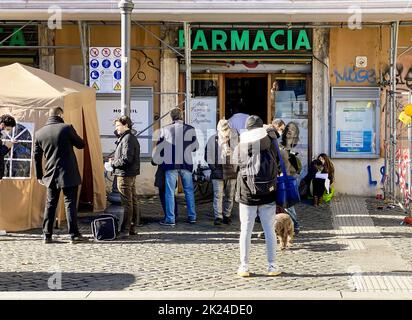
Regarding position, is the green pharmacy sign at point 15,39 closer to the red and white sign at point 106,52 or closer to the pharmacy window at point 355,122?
the red and white sign at point 106,52

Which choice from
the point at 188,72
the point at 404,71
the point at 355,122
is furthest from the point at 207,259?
the point at 404,71

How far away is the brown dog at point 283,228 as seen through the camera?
922 centimetres

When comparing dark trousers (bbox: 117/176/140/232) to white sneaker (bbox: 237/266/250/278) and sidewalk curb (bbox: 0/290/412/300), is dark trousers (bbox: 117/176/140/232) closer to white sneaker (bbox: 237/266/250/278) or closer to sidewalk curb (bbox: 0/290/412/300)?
white sneaker (bbox: 237/266/250/278)

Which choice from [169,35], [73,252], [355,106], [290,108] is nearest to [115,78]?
[169,35]

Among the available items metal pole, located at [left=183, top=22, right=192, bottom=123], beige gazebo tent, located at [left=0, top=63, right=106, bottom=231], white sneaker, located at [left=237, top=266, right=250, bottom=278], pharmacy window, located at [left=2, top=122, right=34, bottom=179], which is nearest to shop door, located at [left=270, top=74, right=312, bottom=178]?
metal pole, located at [left=183, top=22, right=192, bottom=123]

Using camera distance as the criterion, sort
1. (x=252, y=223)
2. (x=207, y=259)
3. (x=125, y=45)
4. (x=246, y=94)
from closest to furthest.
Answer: (x=252, y=223), (x=207, y=259), (x=125, y=45), (x=246, y=94)

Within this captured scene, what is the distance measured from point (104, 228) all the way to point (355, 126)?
Answer: 590 cm

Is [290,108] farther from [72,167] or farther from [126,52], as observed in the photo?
[72,167]

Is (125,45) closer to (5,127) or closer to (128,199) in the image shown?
(5,127)

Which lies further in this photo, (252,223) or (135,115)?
(135,115)

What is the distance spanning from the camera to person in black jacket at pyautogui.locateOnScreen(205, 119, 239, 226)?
1090 centimetres

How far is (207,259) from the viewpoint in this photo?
8898 mm

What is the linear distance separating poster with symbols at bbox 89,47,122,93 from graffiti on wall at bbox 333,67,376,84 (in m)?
3.99

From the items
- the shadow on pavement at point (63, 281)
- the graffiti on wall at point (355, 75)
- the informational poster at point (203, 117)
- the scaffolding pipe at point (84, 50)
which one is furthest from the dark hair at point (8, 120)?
the graffiti on wall at point (355, 75)
